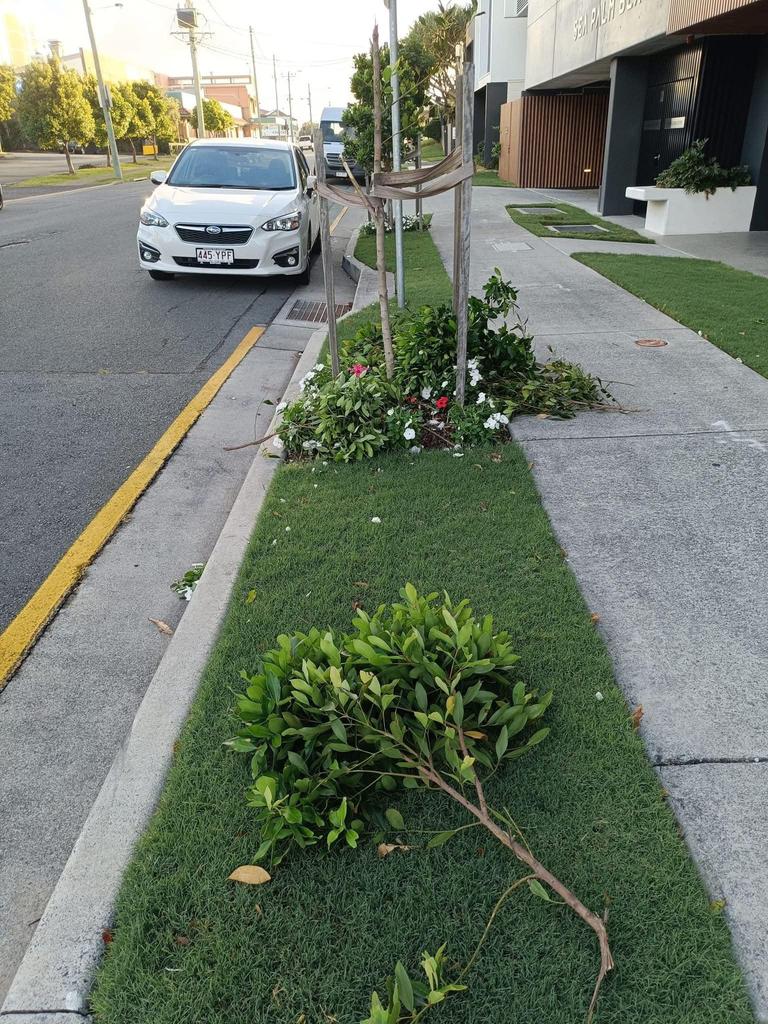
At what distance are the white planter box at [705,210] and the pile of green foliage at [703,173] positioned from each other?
0.09 meters

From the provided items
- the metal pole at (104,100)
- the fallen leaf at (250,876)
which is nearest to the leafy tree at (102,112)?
the metal pole at (104,100)

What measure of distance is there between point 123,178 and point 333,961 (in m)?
40.1

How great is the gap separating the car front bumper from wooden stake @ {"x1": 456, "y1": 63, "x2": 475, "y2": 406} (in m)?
5.14

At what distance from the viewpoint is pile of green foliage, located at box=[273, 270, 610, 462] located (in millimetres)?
4652

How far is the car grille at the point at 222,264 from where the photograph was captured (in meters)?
9.38

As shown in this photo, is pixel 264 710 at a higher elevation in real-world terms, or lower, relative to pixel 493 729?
higher

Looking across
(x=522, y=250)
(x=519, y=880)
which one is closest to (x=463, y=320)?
(x=519, y=880)

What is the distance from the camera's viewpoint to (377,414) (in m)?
4.72

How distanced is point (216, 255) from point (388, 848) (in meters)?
8.41

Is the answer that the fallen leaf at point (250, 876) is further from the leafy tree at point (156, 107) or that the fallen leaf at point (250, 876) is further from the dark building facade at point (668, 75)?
the leafy tree at point (156, 107)

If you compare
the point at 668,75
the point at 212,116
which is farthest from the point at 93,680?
the point at 212,116

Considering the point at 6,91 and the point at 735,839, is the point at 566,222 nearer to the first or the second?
the point at 735,839

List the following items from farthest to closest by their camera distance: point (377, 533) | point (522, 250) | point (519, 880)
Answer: point (522, 250) → point (377, 533) → point (519, 880)

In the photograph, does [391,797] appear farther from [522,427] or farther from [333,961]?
[522,427]
